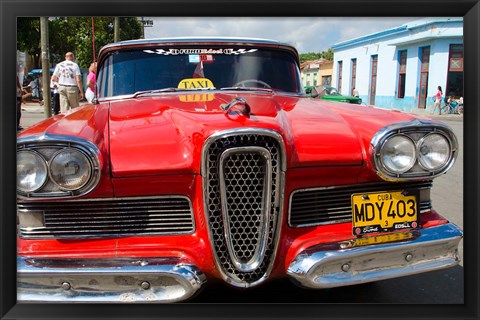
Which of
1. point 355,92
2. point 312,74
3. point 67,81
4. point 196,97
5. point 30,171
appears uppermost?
point 355,92

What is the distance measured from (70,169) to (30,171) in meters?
0.19

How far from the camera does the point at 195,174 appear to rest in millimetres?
2086

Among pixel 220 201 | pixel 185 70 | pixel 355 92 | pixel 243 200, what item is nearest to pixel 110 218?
pixel 220 201

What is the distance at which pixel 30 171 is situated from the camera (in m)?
2.06

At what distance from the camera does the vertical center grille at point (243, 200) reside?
2.04m

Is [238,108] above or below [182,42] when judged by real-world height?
below

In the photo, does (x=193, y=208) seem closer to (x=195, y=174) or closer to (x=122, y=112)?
(x=195, y=174)

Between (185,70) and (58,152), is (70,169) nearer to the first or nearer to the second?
(58,152)

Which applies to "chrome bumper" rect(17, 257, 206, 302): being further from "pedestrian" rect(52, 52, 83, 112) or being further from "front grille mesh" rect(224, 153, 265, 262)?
"pedestrian" rect(52, 52, 83, 112)

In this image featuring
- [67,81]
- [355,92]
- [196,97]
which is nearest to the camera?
[196,97]

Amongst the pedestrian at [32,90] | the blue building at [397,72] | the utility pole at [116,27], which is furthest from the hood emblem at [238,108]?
the blue building at [397,72]

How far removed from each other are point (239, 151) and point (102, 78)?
→ 1.91m
